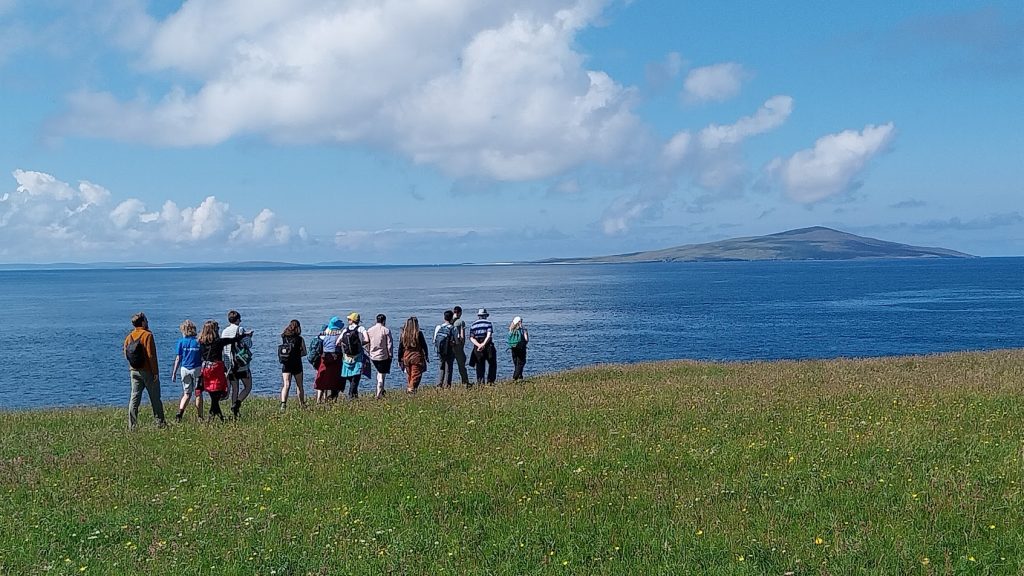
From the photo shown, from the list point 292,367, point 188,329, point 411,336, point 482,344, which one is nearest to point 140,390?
point 188,329

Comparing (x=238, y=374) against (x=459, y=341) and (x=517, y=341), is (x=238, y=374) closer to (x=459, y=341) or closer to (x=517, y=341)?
(x=459, y=341)

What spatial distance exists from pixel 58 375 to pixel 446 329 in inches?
1430

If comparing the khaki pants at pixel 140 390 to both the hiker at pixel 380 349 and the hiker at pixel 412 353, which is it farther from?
the hiker at pixel 412 353

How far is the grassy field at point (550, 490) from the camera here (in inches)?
323

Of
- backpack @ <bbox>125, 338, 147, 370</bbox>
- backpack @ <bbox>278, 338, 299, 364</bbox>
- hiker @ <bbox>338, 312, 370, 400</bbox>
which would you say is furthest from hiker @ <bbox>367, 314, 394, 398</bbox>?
backpack @ <bbox>125, 338, 147, 370</bbox>

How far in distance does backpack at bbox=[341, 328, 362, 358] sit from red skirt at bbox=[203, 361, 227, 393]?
12.3 ft

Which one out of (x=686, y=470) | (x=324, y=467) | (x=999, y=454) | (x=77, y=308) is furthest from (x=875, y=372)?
(x=77, y=308)

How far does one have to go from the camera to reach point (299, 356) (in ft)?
61.8

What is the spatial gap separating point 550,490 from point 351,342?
35.0 ft

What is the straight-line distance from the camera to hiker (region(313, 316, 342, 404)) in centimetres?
2003

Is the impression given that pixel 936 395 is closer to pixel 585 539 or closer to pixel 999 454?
pixel 999 454

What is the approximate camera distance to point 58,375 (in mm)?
48312

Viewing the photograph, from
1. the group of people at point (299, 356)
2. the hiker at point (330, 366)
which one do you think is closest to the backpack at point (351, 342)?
the group of people at point (299, 356)

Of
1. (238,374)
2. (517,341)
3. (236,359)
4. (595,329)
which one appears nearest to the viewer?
(236,359)
